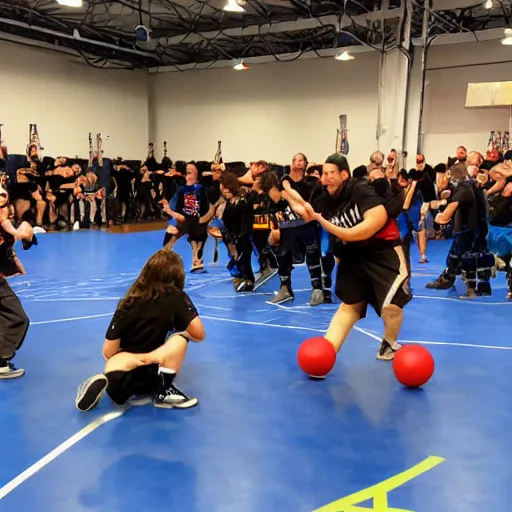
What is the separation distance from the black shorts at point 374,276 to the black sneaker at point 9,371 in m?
2.37

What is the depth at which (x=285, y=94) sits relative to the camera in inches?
765

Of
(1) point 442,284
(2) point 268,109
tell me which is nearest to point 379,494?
(1) point 442,284

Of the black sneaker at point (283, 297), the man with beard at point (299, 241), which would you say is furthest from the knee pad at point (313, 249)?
the black sneaker at point (283, 297)

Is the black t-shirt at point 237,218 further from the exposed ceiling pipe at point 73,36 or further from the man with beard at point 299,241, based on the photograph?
the exposed ceiling pipe at point 73,36

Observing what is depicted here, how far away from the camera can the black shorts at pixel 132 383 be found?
12.2ft

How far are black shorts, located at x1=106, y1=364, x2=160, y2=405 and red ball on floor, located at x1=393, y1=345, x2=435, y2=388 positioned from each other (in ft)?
5.32

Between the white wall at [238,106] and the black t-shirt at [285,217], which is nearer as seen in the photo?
the black t-shirt at [285,217]

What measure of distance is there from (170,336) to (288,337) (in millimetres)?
1863

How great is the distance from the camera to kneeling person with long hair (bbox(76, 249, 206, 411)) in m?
3.70

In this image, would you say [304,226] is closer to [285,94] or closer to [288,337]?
[288,337]

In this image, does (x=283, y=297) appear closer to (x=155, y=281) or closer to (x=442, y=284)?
(x=442, y=284)

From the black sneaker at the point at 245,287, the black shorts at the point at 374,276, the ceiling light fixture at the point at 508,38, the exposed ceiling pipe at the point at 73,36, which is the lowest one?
the black sneaker at the point at 245,287

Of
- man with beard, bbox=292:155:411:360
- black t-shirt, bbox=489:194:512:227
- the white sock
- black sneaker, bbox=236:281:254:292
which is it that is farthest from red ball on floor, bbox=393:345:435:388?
black t-shirt, bbox=489:194:512:227

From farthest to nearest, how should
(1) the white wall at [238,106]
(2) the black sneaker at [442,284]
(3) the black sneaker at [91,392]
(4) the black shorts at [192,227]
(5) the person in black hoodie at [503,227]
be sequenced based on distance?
(1) the white wall at [238,106], (4) the black shorts at [192,227], (2) the black sneaker at [442,284], (5) the person in black hoodie at [503,227], (3) the black sneaker at [91,392]
